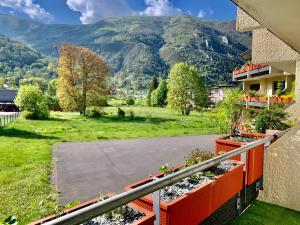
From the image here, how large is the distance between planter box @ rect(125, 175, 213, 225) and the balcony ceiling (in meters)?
1.87

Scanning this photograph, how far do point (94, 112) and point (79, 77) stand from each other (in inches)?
171

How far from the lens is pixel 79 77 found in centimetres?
3212

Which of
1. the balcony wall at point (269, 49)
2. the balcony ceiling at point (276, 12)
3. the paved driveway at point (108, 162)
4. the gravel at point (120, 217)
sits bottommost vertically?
the paved driveway at point (108, 162)

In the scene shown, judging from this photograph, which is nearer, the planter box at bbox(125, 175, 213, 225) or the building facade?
the planter box at bbox(125, 175, 213, 225)

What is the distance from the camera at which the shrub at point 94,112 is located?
32.2 meters

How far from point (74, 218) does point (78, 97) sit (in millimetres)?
31632

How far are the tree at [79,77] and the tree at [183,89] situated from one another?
11584 millimetres

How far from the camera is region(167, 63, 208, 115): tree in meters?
40.1

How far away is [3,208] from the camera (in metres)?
5.62

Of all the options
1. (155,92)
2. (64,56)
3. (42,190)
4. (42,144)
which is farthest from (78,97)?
(155,92)

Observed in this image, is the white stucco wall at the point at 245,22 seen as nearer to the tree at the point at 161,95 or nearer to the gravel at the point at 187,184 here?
the gravel at the point at 187,184

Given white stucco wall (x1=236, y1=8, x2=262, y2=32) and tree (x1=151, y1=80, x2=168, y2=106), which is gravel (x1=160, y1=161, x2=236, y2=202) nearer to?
white stucco wall (x1=236, y1=8, x2=262, y2=32)

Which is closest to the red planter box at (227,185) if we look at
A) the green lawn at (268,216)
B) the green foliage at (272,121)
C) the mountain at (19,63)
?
the green lawn at (268,216)

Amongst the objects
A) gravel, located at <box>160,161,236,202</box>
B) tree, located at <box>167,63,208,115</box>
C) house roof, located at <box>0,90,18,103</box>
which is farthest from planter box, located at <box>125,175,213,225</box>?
house roof, located at <box>0,90,18,103</box>
